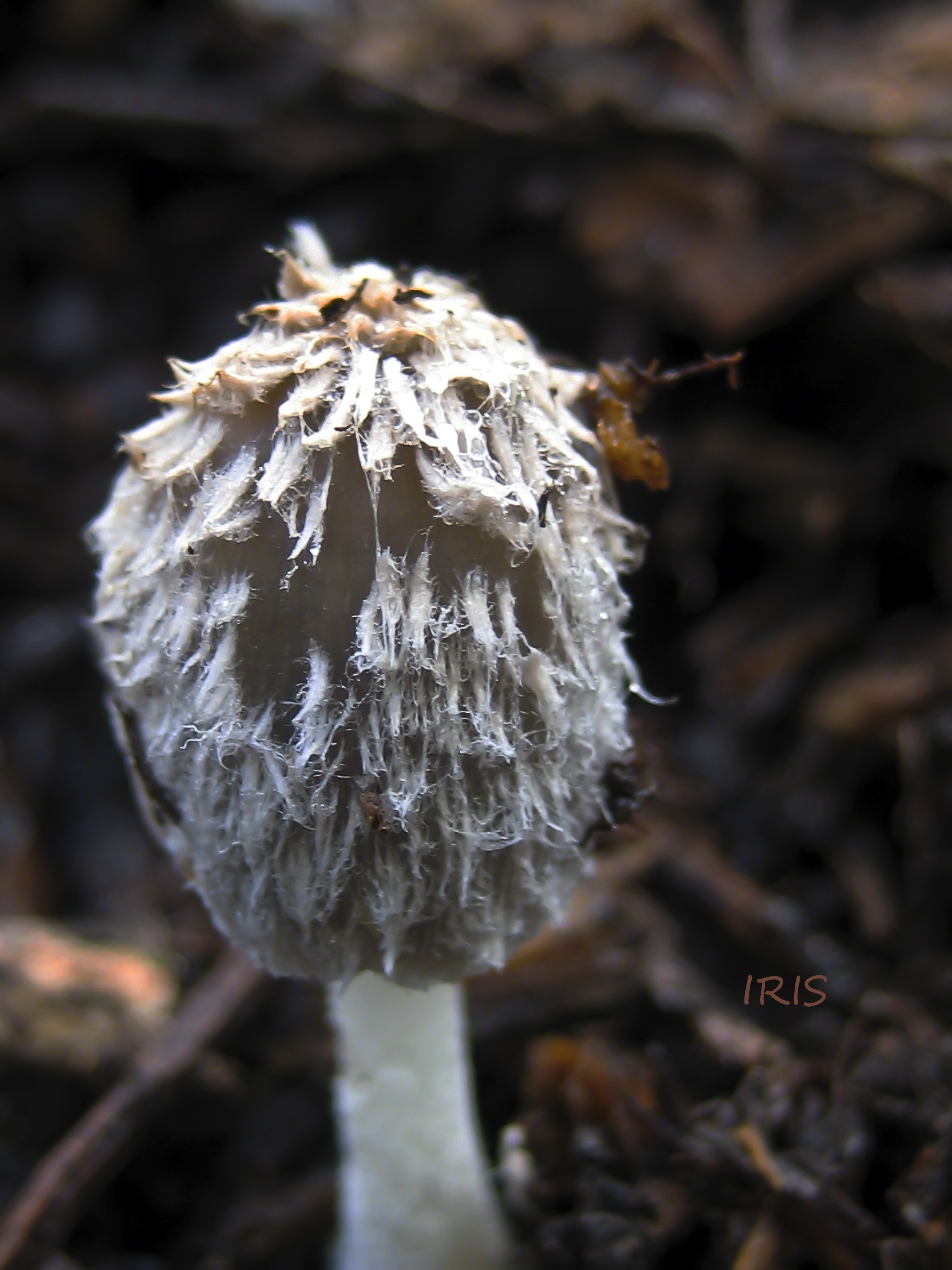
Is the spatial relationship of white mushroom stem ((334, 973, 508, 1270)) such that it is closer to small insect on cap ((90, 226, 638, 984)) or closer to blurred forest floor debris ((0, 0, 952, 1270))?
blurred forest floor debris ((0, 0, 952, 1270))

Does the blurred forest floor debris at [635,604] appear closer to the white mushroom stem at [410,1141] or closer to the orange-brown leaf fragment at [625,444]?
the orange-brown leaf fragment at [625,444]

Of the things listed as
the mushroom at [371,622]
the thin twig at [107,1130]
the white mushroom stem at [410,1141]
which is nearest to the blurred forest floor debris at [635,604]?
the thin twig at [107,1130]

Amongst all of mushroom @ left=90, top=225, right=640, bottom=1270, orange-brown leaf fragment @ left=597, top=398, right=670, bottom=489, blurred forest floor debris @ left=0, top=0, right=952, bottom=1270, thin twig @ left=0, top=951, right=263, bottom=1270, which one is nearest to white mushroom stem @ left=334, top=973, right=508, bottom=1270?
blurred forest floor debris @ left=0, top=0, right=952, bottom=1270

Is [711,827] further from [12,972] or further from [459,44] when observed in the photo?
[459,44]

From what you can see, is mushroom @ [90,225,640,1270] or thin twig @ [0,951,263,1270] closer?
mushroom @ [90,225,640,1270]

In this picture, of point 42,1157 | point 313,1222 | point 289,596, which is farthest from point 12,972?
point 289,596

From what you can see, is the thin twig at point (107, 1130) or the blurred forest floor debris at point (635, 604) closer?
the thin twig at point (107, 1130)

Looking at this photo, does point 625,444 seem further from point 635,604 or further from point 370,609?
point 635,604

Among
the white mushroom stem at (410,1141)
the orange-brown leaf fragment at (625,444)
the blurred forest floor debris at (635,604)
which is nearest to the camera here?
the orange-brown leaf fragment at (625,444)
